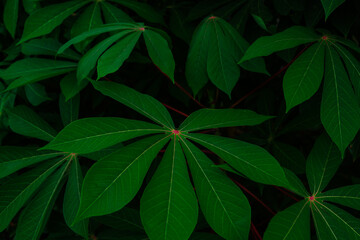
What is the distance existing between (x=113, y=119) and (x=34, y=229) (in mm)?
353

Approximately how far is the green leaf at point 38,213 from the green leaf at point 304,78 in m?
0.65

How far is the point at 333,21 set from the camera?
1.09m

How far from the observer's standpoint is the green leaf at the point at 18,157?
0.86 m

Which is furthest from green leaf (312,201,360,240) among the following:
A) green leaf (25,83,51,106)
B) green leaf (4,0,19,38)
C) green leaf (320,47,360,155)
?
green leaf (4,0,19,38)

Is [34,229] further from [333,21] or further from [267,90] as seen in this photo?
[333,21]

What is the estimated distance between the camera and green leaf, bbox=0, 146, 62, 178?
33.8 inches

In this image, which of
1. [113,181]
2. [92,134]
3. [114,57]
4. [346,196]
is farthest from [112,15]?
[346,196]

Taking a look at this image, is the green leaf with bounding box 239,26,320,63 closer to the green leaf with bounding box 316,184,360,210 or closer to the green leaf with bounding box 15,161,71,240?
the green leaf with bounding box 316,184,360,210

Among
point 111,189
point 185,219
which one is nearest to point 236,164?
point 185,219

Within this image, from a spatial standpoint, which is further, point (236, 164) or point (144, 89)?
point (144, 89)

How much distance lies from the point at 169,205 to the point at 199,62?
48 cm

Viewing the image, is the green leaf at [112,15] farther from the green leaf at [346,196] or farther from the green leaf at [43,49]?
the green leaf at [346,196]

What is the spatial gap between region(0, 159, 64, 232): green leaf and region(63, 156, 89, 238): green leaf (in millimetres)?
75

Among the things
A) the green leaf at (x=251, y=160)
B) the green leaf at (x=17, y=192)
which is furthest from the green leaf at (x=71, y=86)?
the green leaf at (x=251, y=160)
